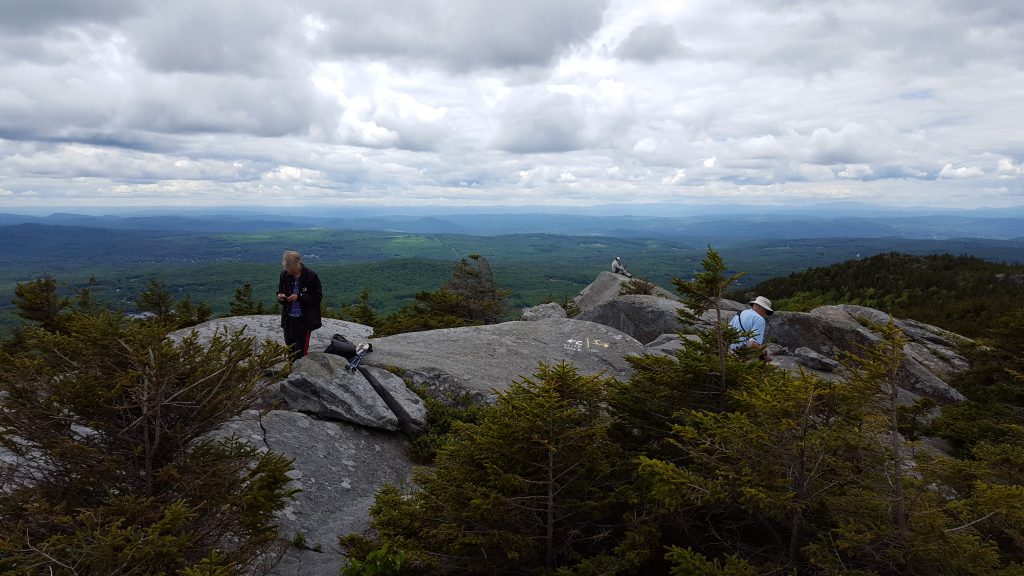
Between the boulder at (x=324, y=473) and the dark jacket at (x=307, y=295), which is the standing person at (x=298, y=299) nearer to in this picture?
the dark jacket at (x=307, y=295)

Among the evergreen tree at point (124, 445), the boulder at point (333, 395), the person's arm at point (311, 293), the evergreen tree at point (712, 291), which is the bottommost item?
the boulder at point (333, 395)

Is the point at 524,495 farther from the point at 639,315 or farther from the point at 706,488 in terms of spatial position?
the point at 639,315

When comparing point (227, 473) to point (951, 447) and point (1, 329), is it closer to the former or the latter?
point (951, 447)

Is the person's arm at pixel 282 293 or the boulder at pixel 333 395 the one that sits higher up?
the person's arm at pixel 282 293

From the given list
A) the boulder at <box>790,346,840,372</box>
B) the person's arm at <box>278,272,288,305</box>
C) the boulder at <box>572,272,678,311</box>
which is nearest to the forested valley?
the person's arm at <box>278,272,288,305</box>

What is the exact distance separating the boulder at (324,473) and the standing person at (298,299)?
2187 mm

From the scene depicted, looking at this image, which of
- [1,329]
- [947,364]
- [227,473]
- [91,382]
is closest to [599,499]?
[227,473]

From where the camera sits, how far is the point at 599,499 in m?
5.34

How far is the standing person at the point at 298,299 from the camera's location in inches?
417

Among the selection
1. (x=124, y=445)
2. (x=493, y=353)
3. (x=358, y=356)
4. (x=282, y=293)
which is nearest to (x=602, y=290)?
(x=493, y=353)

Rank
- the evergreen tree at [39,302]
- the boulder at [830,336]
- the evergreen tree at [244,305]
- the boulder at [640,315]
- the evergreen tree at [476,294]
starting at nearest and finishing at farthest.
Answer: the evergreen tree at [39,302] → the boulder at [830,336] → the boulder at [640,315] → the evergreen tree at [476,294] → the evergreen tree at [244,305]

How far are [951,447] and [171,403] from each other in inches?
606

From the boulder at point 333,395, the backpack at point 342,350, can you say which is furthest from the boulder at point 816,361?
the backpack at point 342,350

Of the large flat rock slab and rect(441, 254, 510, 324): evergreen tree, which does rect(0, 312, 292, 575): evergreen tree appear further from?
rect(441, 254, 510, 324): evergreen tree
